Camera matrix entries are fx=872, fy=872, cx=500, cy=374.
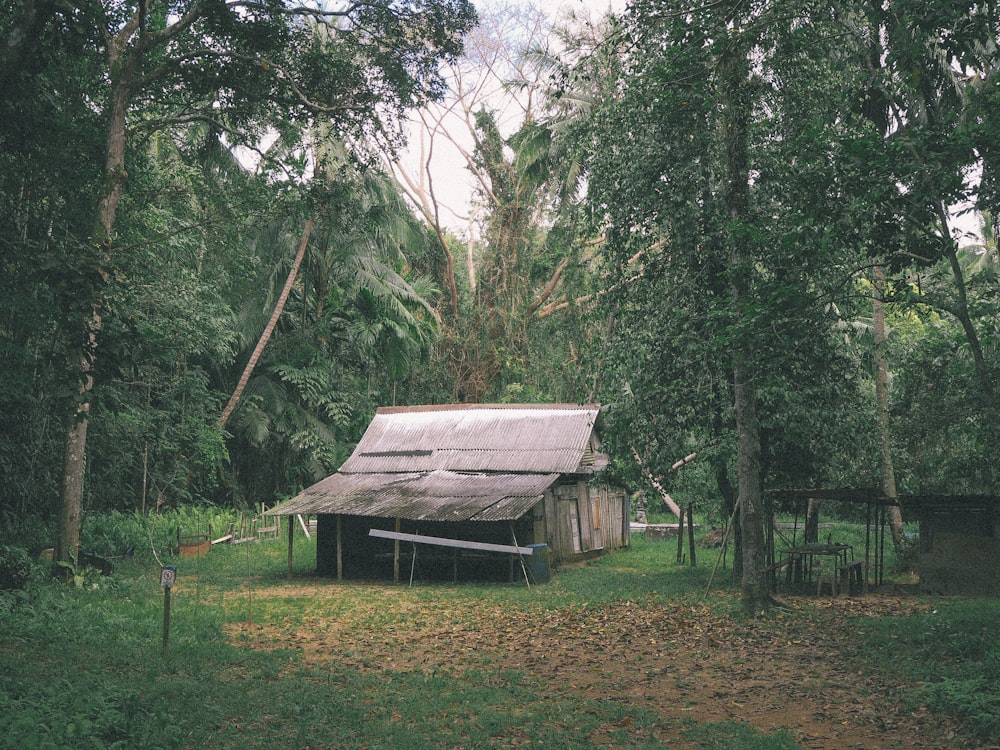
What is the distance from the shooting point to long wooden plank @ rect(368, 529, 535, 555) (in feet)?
63.4

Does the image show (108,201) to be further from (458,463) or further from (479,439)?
(479,439)

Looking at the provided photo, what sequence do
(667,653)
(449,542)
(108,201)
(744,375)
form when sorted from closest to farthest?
1. (667,653)
2. (744,375)
3. (108,201)
4. (449,542)

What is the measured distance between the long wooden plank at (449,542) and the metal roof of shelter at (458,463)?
59 cm

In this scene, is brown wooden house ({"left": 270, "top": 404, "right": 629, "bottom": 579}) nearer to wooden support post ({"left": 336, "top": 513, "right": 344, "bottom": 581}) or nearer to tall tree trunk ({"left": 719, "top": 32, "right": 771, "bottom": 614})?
wooden support post ({"left": 336, "top": 513, "right": 344, "bottom": 581})

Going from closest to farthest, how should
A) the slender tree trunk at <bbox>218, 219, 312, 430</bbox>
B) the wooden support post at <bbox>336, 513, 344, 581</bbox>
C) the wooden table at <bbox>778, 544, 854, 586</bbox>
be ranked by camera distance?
the wooden table at <bbox>778, 544, 854, 586</bbox>, the wooden support post at <bbox>336, 513, 344, 581</bbox>, the slender tree trunk at <bbox>218, 219, 312, 430</bbox>

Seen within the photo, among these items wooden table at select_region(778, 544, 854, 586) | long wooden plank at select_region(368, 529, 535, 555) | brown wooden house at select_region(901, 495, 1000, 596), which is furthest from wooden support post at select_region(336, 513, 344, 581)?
brown wooden house at select_region(901, 495, 1000, 596)

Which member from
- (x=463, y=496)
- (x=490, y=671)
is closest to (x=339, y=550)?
(x=463, y=496)

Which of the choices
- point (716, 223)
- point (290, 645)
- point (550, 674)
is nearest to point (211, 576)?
point (290, 645)

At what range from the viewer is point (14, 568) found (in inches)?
569

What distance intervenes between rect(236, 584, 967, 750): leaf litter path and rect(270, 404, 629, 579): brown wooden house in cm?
291

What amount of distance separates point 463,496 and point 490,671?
33.1ft

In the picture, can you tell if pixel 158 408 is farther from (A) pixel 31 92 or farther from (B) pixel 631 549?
(A) pixel 31 92

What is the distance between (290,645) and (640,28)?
401 inches

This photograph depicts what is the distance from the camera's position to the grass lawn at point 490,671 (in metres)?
7.82
